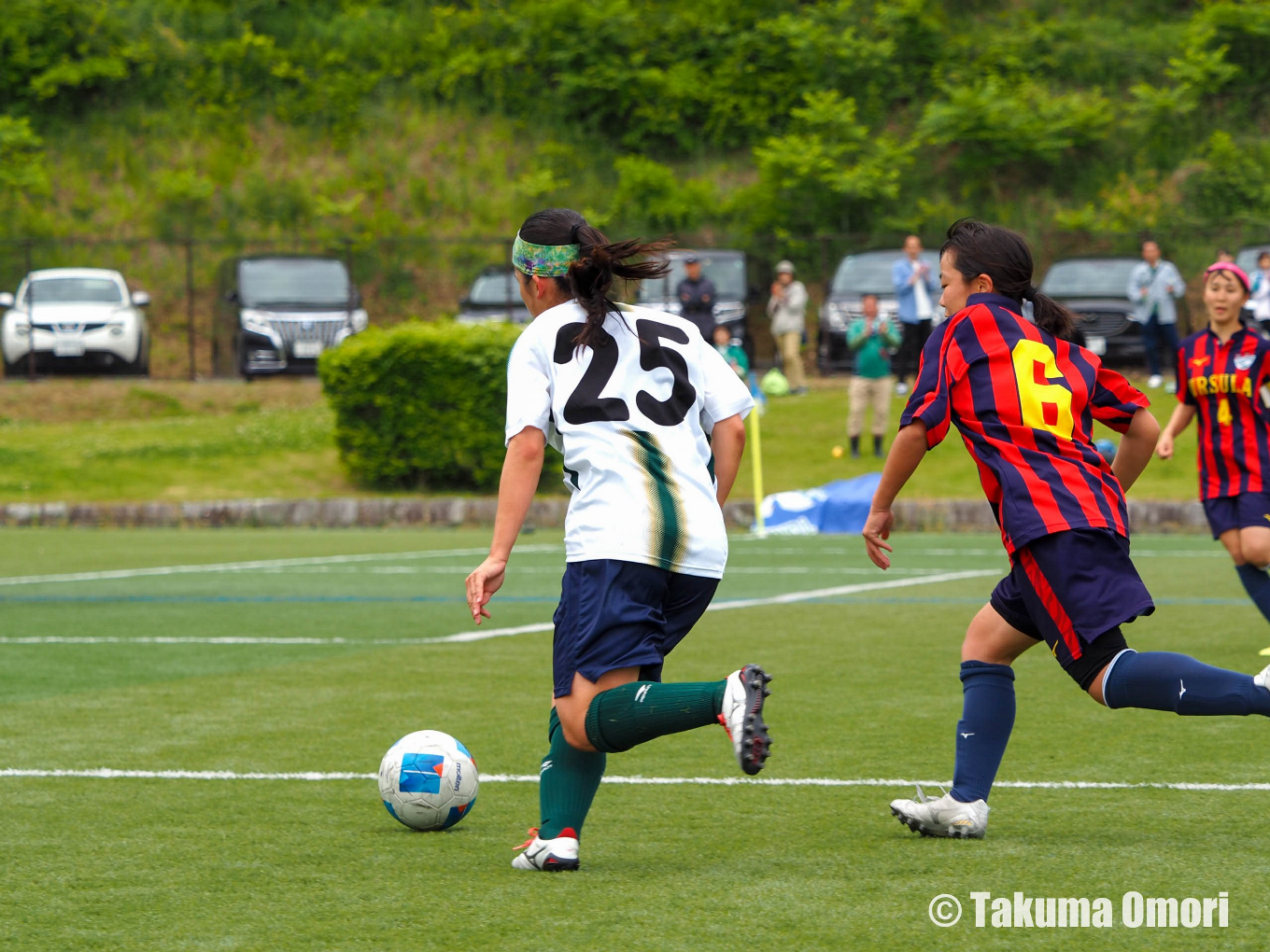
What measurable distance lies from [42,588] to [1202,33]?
97.4 feet

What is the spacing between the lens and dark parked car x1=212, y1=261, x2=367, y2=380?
26.3 metres

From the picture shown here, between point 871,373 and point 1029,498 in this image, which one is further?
point 871,373

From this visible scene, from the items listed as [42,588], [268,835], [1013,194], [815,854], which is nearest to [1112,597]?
[815,854]

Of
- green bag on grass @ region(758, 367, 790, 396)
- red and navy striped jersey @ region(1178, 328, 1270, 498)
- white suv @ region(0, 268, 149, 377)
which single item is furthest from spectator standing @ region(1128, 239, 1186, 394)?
red and navy striped jersey @ region(1178, 328, 1270, 498)

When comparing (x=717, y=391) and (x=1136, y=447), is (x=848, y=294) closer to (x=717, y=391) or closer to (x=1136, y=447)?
(x=1136, y=447)

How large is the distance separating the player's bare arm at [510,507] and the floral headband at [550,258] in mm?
416

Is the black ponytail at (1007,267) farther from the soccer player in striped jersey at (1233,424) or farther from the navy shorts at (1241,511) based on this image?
the navy shorts at (1241,511)

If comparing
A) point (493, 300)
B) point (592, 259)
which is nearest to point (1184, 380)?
point (592, 259)

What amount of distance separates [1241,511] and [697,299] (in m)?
13.6

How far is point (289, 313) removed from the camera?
2639cm

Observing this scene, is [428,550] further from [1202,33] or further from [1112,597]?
[1202,33]

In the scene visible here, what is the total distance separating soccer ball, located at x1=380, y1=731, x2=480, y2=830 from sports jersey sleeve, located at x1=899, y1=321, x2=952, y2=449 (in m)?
1.55

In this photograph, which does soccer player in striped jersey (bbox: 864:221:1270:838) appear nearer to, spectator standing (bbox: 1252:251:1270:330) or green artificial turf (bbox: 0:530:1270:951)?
green artificial turf (bbox: 0:530:1270:951)

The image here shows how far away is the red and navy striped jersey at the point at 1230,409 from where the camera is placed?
756 centimetres
